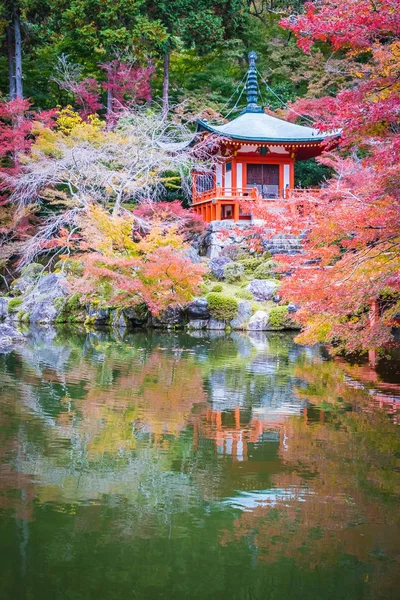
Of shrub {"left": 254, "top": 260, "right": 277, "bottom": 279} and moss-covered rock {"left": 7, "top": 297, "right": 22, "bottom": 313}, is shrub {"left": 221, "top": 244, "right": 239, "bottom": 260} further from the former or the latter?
moss-covered rock {"left": 7, "top": 297, "right": 22, "bottom": 313}

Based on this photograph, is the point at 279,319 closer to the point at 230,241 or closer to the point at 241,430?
the point at 230,241

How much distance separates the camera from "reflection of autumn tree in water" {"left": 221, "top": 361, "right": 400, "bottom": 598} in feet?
12.2

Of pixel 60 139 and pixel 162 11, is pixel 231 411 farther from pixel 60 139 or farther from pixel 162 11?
pixel 162 11

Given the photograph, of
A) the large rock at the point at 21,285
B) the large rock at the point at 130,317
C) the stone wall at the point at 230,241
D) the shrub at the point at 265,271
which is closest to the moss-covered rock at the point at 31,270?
the large rock at the point at 21,285

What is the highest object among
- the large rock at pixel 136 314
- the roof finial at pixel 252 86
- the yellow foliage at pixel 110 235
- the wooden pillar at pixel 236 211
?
the roof finial at pixel 252 86

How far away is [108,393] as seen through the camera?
26.7 ft

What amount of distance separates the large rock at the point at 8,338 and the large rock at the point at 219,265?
7002mm

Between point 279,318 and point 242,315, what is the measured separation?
3.66 ft

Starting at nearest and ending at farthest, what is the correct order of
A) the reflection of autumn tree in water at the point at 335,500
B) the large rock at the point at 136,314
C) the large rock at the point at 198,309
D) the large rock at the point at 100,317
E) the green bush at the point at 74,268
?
1. the reflection of autumn tree in water at the point at 335,500
2. the large rock at the point at 198,309
3. the large rock at the point at 136,314
4. the large rock at the point at 100,317
5. the green bush at the point at 74,268

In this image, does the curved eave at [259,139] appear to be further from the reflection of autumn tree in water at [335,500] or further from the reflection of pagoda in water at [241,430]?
the reflection of autumn tree in water at [335,500]

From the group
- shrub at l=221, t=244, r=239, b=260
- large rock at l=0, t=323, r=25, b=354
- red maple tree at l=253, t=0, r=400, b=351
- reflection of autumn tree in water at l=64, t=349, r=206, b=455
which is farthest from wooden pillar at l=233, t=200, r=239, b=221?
reflection of autumn tree in water at l=64, t=349, r=206, b=455

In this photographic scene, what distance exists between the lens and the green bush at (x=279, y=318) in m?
16.4

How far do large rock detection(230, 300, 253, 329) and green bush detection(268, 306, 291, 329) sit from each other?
2.32ft

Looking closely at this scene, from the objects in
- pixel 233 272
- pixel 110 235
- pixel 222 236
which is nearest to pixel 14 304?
pixel 110 235
